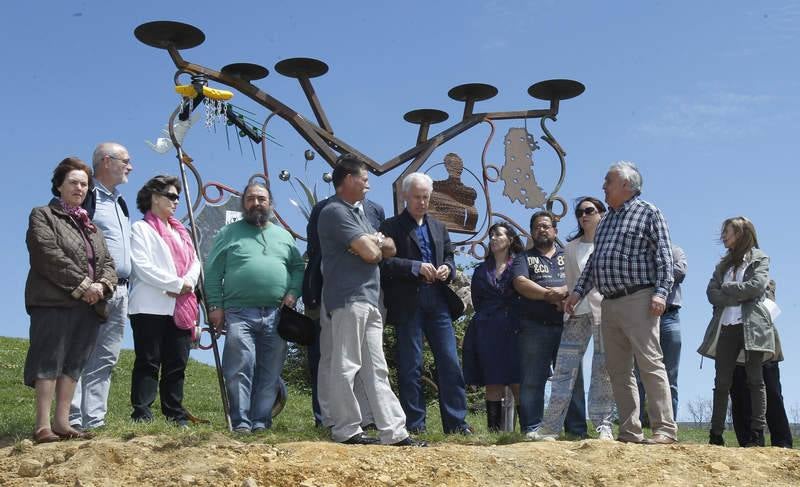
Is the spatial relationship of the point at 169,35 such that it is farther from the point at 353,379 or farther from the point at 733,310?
the point at 733,310

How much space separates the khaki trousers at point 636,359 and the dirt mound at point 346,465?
439mm

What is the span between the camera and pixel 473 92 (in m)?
10.2

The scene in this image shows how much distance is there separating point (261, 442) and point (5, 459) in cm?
147

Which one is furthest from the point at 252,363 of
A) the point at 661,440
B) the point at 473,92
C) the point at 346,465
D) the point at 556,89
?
the point at 556,89

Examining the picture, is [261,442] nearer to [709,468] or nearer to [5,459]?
[5,459]

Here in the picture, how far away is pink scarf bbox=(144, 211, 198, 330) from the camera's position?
6.62 meters

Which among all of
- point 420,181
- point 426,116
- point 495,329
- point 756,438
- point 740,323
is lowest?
point 756,438

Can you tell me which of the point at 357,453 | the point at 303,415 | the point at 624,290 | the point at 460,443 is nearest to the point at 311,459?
the point at 357,453

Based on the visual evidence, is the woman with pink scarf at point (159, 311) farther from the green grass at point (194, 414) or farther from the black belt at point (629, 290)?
the black belt at point (629, 290)

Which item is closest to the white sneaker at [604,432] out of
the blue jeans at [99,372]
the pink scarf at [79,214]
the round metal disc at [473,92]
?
the blue jeans at [99,372]

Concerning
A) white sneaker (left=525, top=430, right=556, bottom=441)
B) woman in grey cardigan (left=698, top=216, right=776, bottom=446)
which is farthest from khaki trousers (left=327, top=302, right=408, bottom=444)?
woman in grey cardigan (left=698, top=216, right=776, bottom=446)

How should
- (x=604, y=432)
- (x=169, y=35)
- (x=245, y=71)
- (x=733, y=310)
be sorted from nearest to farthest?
(x=604, y=432) < (x=733, y=310) < (x=169, y=35) < (x=245, y=71)

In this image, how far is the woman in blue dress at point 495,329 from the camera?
7359 mm

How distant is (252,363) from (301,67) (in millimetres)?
3745
